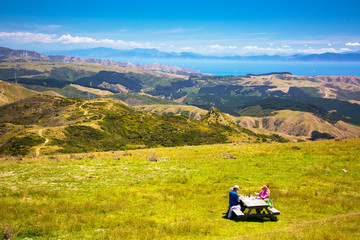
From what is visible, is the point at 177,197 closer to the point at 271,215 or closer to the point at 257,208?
the point at 257,208

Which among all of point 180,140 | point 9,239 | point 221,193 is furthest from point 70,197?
point 180,140

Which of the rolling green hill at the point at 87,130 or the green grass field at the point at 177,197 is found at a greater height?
the green grass field at the point at 177,197

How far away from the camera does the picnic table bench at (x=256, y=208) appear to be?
543 inches

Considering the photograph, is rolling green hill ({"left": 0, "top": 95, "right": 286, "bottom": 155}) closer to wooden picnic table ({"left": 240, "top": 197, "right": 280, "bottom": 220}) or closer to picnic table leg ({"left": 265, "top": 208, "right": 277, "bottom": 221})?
wooden picnic table ({"left": 240, "top": 197, "right": 280, "bottom": 220})

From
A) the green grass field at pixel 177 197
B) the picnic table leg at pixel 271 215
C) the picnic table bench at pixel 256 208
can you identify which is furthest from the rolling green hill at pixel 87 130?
the picnic table leg at pixel 271 215

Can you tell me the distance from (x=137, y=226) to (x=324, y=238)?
891 centimetres

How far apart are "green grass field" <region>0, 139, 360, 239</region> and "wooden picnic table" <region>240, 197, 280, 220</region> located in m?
0.48

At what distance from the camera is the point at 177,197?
681 inches

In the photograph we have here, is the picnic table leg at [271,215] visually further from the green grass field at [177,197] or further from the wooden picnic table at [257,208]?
the green grass field at [177,197]

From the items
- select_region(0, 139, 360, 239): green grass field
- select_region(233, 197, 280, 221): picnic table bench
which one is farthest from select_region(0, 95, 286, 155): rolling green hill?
select_region(233, 197, 280, 221): picnic table bench

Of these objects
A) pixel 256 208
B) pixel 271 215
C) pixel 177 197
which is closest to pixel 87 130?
pixel 177 197

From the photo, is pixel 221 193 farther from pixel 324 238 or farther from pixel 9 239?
pixel 9 239

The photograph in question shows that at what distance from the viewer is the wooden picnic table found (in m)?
13.8

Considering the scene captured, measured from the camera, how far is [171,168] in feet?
85.0
